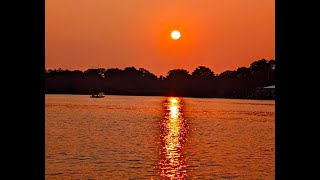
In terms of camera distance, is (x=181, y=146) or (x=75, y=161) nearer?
(x=75, y=161)

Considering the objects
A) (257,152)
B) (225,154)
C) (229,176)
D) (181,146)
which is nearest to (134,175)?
(229,176)

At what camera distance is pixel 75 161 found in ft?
105

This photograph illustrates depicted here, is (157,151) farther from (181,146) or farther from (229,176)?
(229,176)
